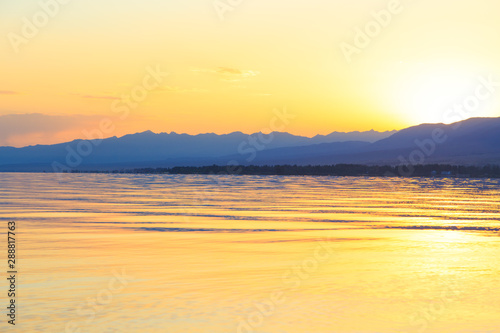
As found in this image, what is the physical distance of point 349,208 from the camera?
40.4 meters

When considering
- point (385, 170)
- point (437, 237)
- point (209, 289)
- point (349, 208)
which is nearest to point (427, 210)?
point (349, 208)

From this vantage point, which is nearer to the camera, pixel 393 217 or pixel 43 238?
pixel 43 238

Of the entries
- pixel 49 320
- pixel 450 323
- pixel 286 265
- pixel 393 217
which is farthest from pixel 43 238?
pixel 393 217

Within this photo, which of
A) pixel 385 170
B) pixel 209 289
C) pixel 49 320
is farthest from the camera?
pixel 385 170

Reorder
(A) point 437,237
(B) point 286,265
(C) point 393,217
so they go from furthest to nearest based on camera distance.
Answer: (C) point 393,217, (A) point 437,237, (B) point 286,265

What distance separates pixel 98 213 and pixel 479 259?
69.5 ft

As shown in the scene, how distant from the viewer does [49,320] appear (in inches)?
476

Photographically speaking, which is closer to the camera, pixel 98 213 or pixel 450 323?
pixel 450 323

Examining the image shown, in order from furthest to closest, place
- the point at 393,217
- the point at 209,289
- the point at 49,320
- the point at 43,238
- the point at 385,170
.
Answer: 1. the point at 385,170
2. the point at 393,217
3. the point at 43,238
4. the point at 209,289
5. the point at 49,320

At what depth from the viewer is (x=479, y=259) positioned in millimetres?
19953

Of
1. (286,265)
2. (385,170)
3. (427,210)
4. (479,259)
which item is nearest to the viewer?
(286,265)

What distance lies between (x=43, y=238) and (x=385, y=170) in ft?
515

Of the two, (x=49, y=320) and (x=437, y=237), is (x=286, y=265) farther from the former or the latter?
(x=437, y=237)

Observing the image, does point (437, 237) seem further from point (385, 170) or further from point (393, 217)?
point (385, 170)
